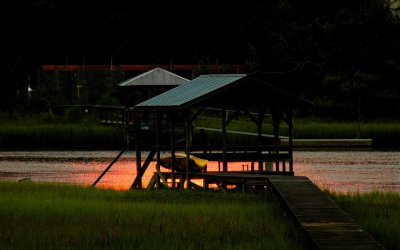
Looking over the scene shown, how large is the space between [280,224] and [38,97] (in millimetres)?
53851

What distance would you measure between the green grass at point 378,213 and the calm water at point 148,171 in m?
6.62

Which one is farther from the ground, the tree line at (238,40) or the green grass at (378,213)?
the tree line at (238,40)

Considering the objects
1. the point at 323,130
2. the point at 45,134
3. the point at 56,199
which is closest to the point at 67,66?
the point at 45,134

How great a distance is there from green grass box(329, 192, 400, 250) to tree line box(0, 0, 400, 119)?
127ft

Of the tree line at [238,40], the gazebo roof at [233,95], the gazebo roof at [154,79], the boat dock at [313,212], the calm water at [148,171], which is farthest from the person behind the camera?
the tree line at [238,40]

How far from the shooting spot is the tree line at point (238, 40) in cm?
7019

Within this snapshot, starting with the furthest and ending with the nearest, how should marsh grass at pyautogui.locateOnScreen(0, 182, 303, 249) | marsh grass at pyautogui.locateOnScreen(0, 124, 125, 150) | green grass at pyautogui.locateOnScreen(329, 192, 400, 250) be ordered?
marsh grass at pyautogui.locateOnScreen(0, 124, 125, 150) → green grass at pyautogui.locateOnScreen(329, 192, 400, 250) → marsh grass at pyautogui.locateOnScreen(0, 182, 303, 249)

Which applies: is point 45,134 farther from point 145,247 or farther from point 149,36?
point 145,247

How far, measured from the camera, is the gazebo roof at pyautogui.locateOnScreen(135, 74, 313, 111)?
1345 inches

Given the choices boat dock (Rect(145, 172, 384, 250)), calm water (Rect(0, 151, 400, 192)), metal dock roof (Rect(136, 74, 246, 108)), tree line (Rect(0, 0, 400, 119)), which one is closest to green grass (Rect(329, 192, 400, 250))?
boat dock (Rect(145, 172, 384, 250))

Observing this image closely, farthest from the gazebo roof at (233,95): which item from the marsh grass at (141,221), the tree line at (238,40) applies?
the tree line at (238,40)

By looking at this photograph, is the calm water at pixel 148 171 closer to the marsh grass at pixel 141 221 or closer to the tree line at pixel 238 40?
the marsh grass at pixel 141 221

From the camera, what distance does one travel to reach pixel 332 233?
20812 millimetres

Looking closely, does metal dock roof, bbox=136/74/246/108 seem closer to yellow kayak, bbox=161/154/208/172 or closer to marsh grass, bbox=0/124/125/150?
yellow kayak, bbox=161/154/208/172
